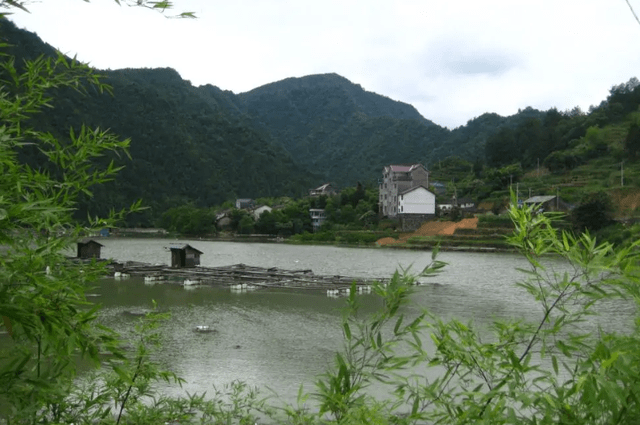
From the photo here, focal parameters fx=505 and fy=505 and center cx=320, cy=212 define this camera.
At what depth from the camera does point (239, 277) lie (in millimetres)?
20781

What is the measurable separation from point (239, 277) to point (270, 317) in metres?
7.59

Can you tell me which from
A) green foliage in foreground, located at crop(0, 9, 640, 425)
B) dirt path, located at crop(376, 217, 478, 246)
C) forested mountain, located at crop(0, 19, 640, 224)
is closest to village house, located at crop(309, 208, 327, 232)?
dirt path, located at crop(376, 217, 478, 246)

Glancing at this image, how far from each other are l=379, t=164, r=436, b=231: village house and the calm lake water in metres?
21.7

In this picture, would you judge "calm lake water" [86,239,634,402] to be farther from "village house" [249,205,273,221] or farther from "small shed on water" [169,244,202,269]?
"village house" [249,205,273,221]

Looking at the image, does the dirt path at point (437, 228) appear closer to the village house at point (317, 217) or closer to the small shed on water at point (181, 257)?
the village house at point (317, 217)

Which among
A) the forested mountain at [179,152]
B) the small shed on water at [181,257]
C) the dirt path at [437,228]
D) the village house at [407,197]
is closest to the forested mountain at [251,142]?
the forested mountain at [179,152]

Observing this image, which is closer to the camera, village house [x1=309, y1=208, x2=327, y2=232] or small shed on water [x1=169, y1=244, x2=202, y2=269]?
small shed on water [x1=169, y1=244, x2=202, y2=269]

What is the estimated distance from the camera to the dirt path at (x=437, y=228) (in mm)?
41031

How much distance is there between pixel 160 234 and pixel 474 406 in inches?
2477

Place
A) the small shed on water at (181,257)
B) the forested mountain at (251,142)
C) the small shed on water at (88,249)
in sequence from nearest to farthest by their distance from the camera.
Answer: the small shed on water at (181,257) → the small shed on water at (88,249) → the forested mountain at (251,142)

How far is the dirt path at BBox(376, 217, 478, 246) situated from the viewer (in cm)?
4103

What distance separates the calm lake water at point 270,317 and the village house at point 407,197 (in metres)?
21.7

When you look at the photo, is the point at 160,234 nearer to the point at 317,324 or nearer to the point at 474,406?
the point at 317,324

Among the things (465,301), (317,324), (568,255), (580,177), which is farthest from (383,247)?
(568,255)
